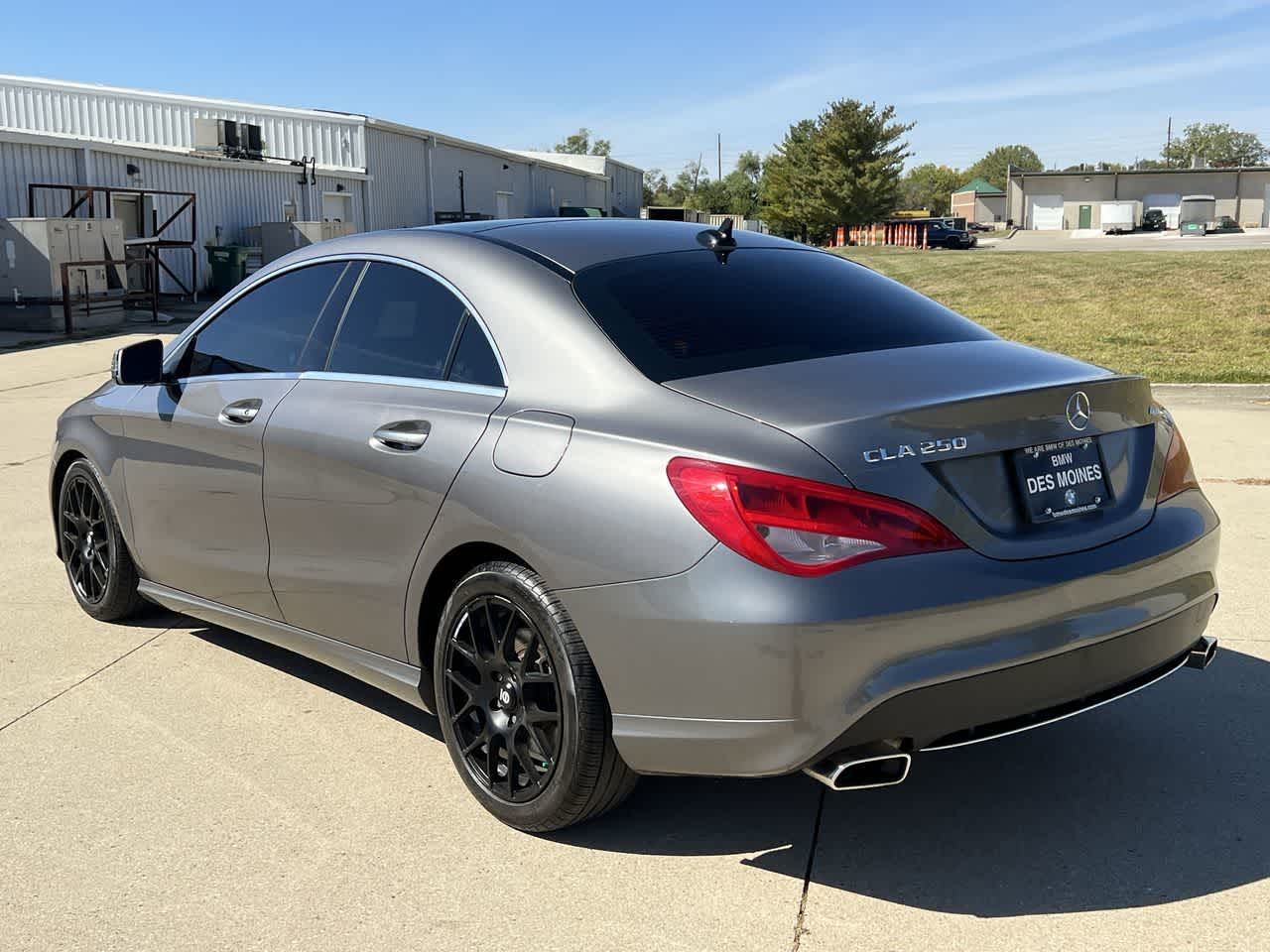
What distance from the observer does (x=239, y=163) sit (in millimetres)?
33500

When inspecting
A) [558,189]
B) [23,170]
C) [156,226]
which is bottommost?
[156,226]

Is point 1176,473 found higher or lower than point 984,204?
lower

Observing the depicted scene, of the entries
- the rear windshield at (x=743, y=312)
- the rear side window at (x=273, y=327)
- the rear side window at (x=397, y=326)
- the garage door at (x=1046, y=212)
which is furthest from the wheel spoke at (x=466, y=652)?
the garage door at (x=1046, y=212)

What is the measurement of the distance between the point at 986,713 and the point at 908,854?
0.56 m

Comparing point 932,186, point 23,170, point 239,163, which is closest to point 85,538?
point 23,170

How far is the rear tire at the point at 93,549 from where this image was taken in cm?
529

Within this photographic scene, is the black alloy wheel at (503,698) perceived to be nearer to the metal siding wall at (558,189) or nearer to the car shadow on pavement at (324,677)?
the car shadow on pavement at (324,677)

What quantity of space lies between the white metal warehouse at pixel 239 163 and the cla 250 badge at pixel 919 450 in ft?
85.2

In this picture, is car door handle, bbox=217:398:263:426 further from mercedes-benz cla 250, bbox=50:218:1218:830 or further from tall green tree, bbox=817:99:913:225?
tall green tree, bbox=817:99:913:225

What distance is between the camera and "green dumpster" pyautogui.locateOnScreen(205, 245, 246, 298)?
99.0ft

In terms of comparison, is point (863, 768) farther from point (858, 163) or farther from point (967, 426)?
point (858, 163)

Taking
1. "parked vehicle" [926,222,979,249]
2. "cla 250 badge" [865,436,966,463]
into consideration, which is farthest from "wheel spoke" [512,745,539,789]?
"parked vehicle" [926,222,979,249]

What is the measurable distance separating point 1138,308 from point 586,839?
1694 cm

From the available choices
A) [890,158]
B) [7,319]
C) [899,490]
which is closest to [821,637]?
[899,490]
